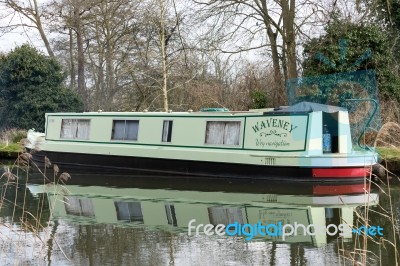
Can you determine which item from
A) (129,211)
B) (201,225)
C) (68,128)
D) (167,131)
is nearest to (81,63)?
(68,128)

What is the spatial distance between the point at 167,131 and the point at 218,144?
A: 137 cm

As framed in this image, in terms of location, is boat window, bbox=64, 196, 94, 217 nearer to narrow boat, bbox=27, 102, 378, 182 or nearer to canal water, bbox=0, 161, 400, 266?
canal water, bbox=0, 161, 400, 266

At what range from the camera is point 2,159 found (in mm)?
17953

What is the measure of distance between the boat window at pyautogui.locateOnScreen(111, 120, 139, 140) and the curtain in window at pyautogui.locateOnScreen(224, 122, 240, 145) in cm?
233

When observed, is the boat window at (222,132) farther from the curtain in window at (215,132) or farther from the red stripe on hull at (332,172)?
the red stripe on hull at (332,172)

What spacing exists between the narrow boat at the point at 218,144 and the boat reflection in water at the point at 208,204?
502 mm

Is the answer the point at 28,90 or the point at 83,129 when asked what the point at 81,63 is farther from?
the point at 83,129

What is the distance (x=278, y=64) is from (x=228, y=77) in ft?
14.6

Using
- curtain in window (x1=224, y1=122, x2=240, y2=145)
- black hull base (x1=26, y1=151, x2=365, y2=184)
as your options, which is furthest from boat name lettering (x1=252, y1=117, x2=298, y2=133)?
black hull base (x1=26, y1=151, x2=365, y2=184)

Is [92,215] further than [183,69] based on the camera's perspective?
No

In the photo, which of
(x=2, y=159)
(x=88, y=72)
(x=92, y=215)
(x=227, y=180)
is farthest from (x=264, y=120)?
(x=88, y=72)

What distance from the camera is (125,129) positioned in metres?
14.2

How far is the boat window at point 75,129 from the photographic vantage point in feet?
48.9

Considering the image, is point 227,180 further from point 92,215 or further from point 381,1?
point 381,1
